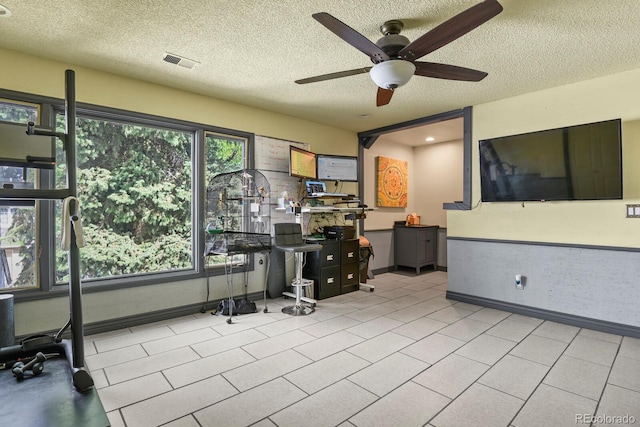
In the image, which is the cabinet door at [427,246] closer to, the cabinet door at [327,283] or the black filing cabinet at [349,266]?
the black filing cabinet at [349,266]

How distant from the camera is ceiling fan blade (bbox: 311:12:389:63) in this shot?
1.94 metres

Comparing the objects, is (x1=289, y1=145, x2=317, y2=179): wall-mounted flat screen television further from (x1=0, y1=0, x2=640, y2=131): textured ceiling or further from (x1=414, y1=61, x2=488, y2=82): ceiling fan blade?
(x1=414, y1=61, x2=488, y2=82): ceiling fan blade

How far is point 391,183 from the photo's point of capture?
21.1ft

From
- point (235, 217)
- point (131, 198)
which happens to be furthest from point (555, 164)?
point (131, 198)

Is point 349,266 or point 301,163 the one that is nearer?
point 301,163

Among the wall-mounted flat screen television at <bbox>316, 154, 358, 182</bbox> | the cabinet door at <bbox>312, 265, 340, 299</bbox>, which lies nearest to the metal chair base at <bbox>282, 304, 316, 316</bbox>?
the cabinet door at <bbox>312, 265, 340, 299</bbox>

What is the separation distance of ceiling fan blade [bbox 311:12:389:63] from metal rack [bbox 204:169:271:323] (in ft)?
7.10

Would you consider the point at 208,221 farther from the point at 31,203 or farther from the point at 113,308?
the point at 31,203

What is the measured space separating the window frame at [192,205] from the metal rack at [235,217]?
0.45ft

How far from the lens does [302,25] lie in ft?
8.08

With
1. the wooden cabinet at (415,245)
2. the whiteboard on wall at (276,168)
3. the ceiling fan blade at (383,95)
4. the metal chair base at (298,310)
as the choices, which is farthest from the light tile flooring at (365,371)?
the wooden cabinet at (415,245)

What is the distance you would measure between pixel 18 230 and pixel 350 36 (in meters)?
3.31

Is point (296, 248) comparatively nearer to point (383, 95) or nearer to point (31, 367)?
point (383, 95)

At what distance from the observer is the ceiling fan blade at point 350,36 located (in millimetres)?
1936
